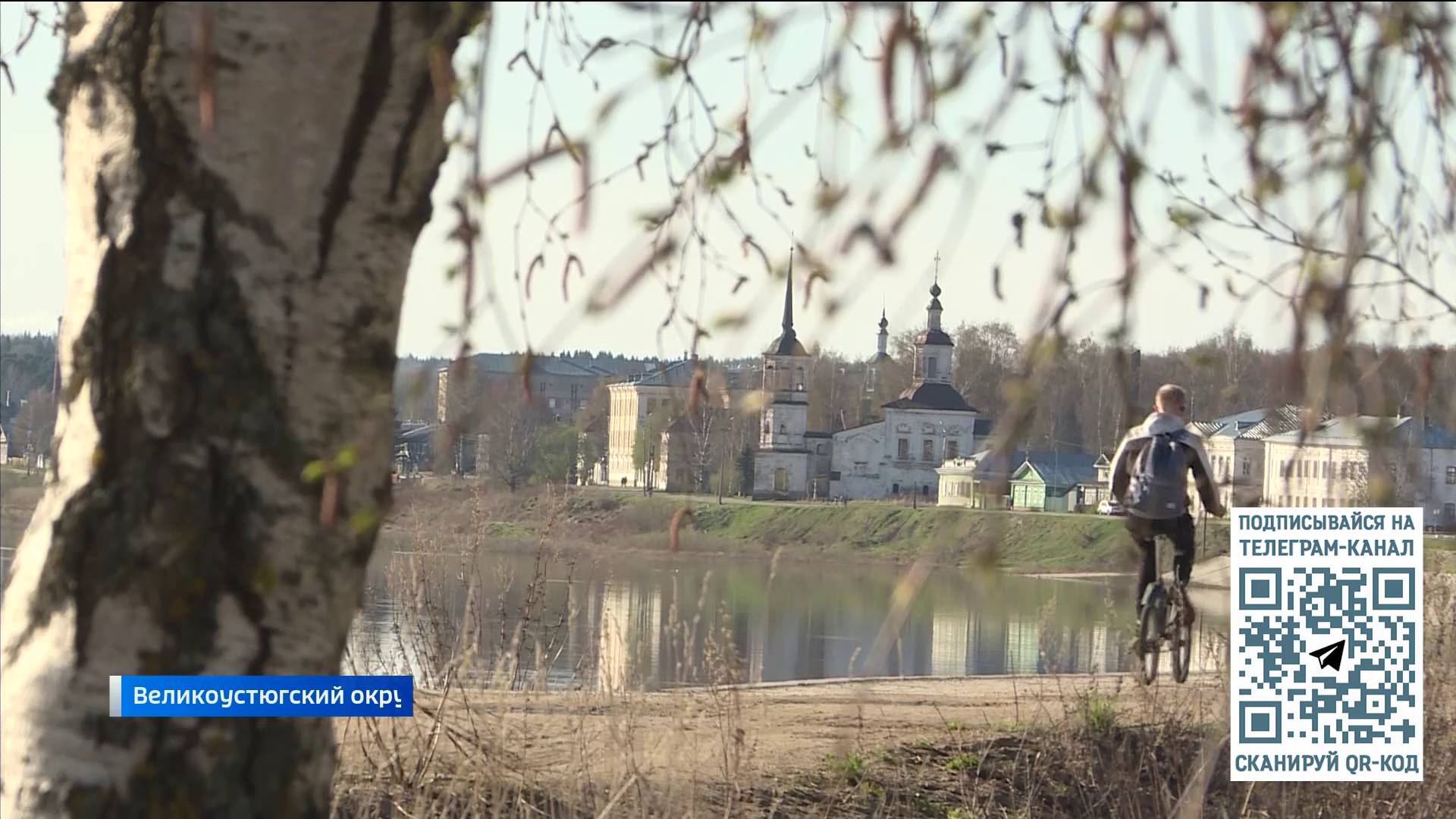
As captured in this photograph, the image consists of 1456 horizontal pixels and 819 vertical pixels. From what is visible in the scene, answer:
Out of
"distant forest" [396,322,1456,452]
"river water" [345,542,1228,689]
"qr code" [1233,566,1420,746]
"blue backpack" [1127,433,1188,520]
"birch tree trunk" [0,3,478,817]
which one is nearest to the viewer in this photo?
"distant forest" [396,322,1456,452]

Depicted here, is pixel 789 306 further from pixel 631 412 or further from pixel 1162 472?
pixel 631 412

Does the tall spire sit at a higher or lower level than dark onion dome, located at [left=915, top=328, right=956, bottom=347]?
lower

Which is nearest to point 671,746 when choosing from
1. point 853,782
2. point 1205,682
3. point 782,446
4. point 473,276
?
point 853,782

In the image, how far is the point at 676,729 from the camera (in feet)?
17.3

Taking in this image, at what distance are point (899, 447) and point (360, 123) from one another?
8590cm

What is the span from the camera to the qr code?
7.46m

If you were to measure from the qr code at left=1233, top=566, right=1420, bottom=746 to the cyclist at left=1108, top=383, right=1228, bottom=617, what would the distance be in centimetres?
44

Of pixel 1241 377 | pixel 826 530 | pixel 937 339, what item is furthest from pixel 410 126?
pixel 937 339

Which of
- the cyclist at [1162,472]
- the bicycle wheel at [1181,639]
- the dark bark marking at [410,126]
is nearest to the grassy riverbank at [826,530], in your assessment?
the bicycle wheel at [1181,639]

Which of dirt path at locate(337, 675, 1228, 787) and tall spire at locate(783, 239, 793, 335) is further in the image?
dirt path at locate(337, 675, 1228, 787)

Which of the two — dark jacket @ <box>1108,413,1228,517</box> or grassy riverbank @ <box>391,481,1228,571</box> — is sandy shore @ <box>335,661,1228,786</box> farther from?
grassy riverbank @ <box>391,481,1228,571</box>

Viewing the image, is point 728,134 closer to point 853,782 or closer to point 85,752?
point 85,752

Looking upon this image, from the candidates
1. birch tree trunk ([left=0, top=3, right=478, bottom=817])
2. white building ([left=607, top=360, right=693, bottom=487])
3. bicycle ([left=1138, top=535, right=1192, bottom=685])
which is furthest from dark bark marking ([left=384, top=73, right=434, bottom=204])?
bicycle ([left=1138, top=535, right=1192, bottom=685])

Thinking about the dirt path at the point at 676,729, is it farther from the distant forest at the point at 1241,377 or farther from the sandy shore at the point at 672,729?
the distant forest at the point at 1241,377
